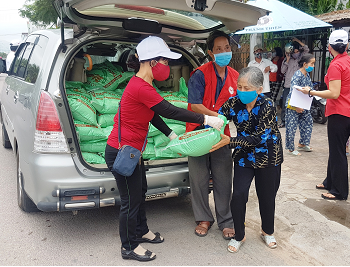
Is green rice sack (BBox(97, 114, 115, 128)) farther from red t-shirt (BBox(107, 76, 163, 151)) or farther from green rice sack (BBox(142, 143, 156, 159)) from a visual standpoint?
red t-shirt (BBox(107, 76, 163, 151))

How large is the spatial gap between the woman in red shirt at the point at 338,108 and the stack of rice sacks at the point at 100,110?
5.65ft

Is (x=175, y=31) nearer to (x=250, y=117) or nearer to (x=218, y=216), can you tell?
(x=250, y=117)

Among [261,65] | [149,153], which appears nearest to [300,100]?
[149,153]

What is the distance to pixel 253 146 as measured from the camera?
2934 millimetres

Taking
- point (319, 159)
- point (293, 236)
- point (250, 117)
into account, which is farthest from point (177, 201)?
point (319, 159)

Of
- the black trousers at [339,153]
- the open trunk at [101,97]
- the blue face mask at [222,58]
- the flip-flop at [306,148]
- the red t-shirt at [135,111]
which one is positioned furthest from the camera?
the flip-flop at [306,148]

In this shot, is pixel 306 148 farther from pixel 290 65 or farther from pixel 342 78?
pixel 290 65

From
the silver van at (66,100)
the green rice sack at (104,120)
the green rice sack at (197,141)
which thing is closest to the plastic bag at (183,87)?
the silver van at (66,100)

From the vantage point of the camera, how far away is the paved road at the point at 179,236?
296 centimetres

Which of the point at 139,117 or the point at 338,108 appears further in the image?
the point at 338,108

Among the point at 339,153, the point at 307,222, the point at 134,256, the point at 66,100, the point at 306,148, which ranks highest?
the point at 66,100

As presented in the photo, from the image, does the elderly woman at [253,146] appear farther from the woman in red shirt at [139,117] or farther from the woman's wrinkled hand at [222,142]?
the woman in red shirt at [139,117]

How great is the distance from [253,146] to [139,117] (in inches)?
39.8

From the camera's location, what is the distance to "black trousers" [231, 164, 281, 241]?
3000 millimetres
